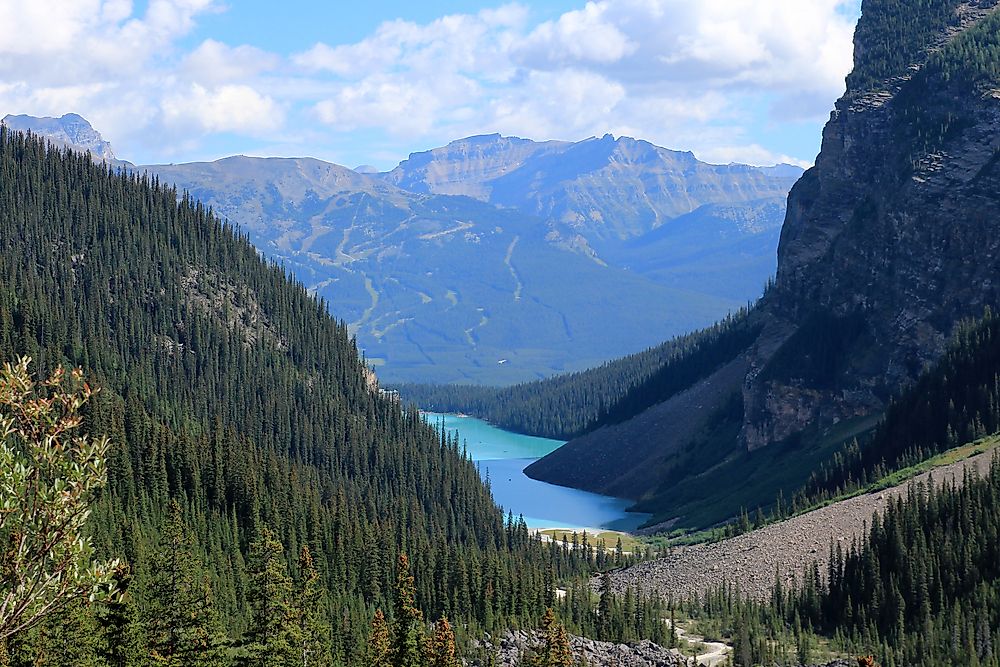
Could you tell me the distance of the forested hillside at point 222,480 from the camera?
88.4 meters

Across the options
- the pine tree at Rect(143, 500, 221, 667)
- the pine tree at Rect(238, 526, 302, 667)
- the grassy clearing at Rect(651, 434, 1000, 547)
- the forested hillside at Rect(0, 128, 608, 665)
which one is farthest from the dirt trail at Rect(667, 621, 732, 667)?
the grassy clearing at Rect(651, 434, 1000, 547)

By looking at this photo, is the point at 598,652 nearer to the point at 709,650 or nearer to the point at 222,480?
the point at 709,650

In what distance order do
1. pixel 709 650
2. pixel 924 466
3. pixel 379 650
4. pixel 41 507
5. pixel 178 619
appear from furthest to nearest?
pixel 924 466 → pixel 709 650 → pixel 178 619 → pixel 379 650 → pixel 41 507

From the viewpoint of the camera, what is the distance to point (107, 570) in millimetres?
25469

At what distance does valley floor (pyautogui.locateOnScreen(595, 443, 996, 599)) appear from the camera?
5202 inches

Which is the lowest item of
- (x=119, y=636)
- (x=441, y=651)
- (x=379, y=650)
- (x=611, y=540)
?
(x=611, y=540)

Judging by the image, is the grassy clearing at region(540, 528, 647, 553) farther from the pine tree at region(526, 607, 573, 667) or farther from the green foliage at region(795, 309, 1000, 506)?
the pine tree at region(526, 607, 573, 667)

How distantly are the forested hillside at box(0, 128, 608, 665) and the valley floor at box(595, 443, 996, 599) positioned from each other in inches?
560

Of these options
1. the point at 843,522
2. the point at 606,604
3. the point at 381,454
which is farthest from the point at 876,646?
the point at 381,454

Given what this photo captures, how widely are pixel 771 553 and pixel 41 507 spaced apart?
122299 mm

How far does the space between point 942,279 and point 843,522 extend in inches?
2598

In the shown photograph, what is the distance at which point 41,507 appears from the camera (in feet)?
81.0

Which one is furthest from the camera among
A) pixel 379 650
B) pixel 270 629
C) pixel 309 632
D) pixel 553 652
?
pixel 309 632

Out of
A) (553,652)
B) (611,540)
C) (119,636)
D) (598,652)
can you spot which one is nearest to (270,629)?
(119,636)
